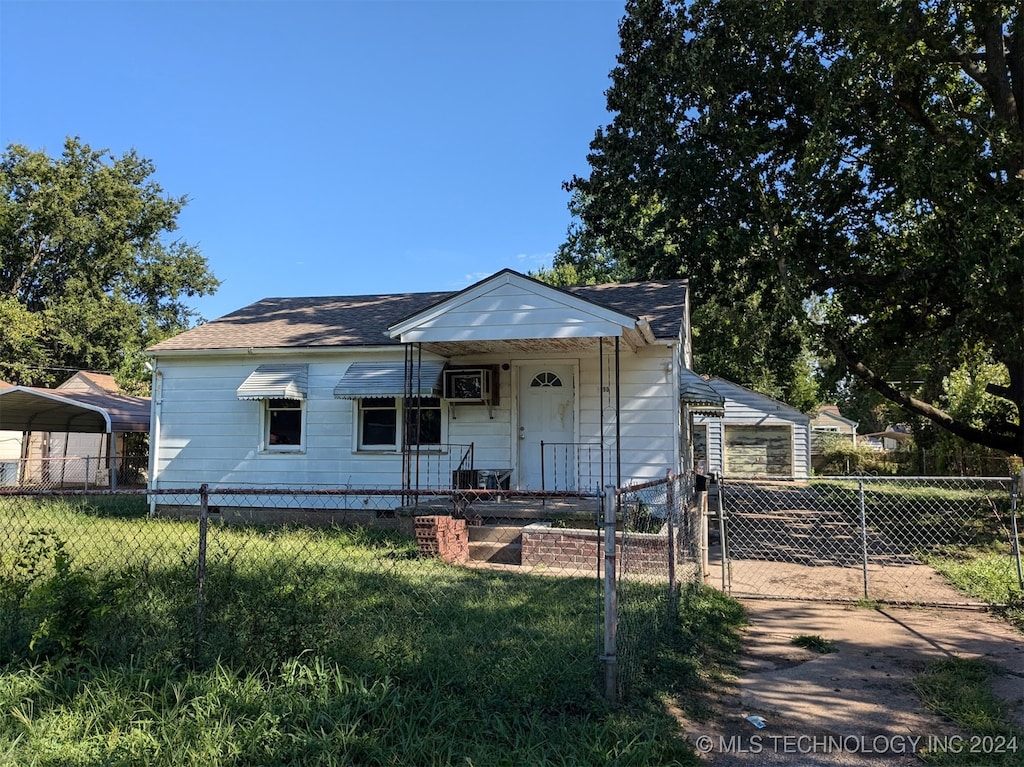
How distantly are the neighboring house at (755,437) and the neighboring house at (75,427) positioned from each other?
19.7 meters

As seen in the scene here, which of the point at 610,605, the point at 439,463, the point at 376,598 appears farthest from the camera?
the point at 439,463

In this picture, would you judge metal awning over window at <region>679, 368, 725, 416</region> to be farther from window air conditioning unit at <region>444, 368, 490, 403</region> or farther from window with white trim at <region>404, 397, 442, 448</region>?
window with white trim at <region>404, 397, 442, 448</region>

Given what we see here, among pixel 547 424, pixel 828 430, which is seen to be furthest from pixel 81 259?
pixel 828 430

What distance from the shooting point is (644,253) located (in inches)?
653

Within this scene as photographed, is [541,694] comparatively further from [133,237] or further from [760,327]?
[133,237]

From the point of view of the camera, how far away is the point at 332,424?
39.0 ft

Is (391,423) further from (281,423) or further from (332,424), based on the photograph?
(281,423)

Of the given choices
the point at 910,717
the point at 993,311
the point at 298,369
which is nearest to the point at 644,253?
the point at 993,311

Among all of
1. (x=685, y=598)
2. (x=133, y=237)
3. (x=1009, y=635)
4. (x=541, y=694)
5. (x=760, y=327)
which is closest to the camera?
(x=541, y=694)

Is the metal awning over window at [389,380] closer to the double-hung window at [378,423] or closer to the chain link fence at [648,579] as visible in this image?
the double-hung window at [378,423]

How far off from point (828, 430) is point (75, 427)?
1499 inches

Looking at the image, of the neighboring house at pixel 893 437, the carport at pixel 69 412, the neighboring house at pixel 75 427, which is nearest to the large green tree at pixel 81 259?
the neighboring house at pixel 75 427

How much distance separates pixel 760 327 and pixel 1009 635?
438 inches

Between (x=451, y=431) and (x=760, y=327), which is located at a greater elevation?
(x=760, y=327)
